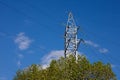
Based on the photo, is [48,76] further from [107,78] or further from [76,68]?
[107,78]

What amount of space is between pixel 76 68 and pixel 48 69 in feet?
14.5

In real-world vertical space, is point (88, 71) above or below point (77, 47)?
below

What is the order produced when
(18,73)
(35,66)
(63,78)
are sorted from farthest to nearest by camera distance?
(18,73) → (35,66) → (63,78)

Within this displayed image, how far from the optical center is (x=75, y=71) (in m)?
58.6

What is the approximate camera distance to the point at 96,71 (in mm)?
58688

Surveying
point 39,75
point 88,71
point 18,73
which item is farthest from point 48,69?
point 18,73

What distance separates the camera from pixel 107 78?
58781 millimetres

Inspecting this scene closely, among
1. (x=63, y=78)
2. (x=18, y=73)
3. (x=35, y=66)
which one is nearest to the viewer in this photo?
(x=63, y=78)

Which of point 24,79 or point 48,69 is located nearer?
point 48,69

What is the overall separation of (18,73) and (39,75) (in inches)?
421

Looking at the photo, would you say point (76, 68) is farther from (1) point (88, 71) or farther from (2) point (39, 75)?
(2) point (39, 75)

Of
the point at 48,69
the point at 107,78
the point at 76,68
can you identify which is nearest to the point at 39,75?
the point at 48,69

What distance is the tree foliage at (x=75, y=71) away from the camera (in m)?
58.2

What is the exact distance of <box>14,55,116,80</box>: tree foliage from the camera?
5816cm
